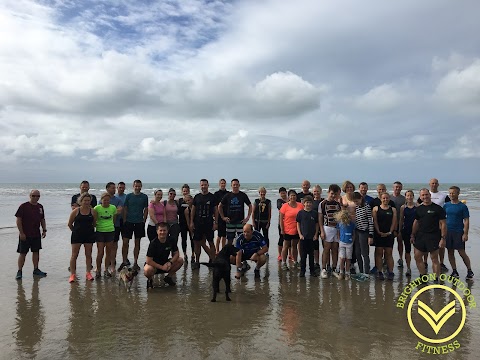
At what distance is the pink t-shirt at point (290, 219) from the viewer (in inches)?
299

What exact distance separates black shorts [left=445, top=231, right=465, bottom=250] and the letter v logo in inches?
82.4

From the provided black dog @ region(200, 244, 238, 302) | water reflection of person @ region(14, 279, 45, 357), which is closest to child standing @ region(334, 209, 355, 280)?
black dog @ region(200, 244, 238, 302)

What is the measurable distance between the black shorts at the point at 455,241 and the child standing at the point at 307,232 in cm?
278

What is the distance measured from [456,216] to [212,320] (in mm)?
5575

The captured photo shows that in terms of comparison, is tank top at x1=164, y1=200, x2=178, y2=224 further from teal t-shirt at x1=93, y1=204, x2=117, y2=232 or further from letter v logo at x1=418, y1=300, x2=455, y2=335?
letter v logo at x1=418, y1=300, x2=455, y2=335

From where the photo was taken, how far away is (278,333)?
4297mm

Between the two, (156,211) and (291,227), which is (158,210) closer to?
(156,211)

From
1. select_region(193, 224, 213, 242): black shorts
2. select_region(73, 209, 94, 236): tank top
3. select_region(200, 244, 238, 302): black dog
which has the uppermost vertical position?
select_region(73, 209, 94, 236): tank top

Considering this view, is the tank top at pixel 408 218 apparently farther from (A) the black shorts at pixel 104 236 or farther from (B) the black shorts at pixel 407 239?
(A) the black shorts at pixel 104 236

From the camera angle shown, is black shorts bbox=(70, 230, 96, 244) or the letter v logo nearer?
the letter v logo

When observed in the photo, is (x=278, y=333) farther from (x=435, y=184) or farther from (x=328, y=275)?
(x=435, y=184)

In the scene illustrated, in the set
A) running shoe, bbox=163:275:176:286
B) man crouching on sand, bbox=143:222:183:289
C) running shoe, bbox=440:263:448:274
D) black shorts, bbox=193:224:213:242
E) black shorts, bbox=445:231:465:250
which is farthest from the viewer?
black shorts, bbox=193:224:213:242

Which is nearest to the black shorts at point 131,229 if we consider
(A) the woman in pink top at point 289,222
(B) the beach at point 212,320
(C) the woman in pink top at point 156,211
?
(C) the woman in pink top at point 156,211

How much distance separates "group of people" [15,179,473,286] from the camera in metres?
6.61
